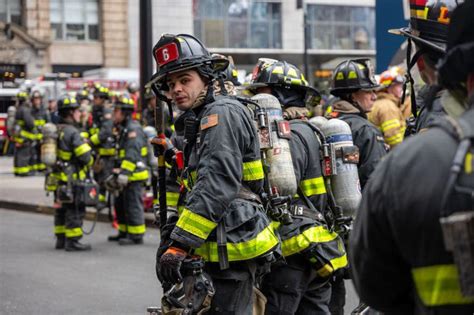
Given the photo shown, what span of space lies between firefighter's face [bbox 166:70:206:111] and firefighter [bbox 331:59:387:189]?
197 centimetres

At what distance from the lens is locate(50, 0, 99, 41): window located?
4022 cm

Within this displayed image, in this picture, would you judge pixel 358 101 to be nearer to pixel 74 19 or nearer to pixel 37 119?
pixel 37 119

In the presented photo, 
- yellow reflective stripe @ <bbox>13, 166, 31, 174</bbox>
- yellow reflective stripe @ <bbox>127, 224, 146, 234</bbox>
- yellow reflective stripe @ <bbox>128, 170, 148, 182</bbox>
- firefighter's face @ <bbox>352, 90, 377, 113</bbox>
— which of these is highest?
firefighter's face @ <bbox>352, 90, 377, 113</bbox>

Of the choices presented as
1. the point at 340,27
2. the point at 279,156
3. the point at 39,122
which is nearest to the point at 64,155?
the point at 279,156

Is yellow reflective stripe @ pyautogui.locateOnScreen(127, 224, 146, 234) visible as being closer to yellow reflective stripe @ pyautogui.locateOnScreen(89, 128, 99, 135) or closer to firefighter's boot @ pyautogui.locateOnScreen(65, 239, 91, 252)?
firefighter's boot @ pyautogui.locateOnScreen(65, 239, 91, 252)

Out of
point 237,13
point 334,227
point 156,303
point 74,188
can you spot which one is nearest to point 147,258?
point 74,188

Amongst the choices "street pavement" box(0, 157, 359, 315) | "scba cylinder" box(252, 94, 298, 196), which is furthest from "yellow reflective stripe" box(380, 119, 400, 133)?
"scba cylinder" box(252, 94, 298, 196)

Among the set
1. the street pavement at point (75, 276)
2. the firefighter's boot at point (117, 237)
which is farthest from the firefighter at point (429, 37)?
the firefighter's boot at point (117, 237)

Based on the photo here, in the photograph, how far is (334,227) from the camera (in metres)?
5.62

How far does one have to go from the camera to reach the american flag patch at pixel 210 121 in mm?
4398

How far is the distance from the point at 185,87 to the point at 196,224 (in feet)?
2.60

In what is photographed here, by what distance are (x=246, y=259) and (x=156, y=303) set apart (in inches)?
162

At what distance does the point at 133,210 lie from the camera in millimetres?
11930

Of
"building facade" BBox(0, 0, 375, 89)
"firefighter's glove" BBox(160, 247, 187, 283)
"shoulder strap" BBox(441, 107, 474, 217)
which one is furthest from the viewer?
"building facade" BBox(0, 0, 375, 89)
